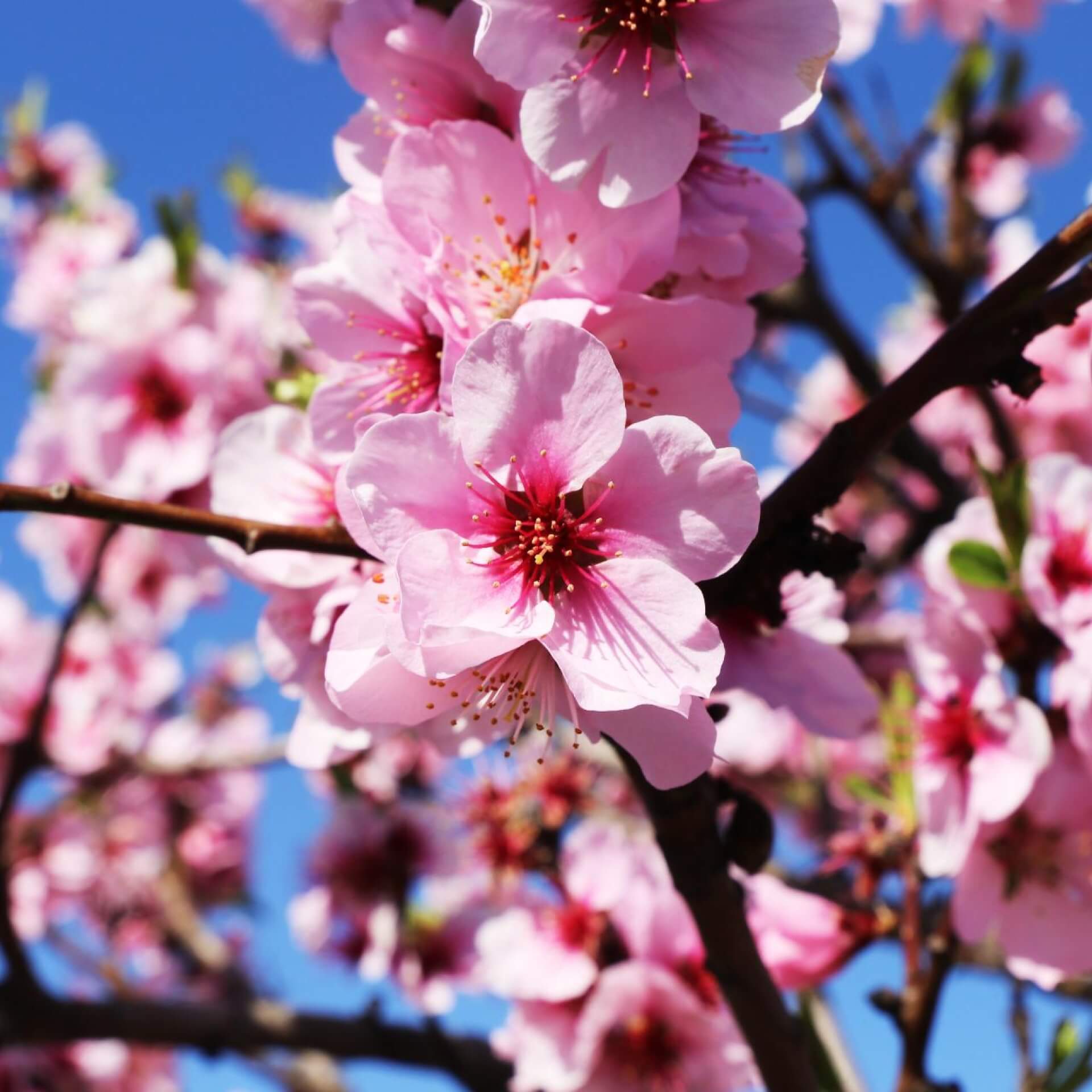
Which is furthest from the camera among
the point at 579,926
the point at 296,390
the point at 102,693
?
the point at 102,693

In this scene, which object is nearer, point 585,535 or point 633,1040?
point 585,535

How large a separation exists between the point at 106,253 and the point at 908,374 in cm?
364

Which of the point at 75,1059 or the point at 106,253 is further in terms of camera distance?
the point at 106,253

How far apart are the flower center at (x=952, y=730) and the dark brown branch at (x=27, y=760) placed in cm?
178

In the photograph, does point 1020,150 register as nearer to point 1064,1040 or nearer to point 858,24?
point 858,24

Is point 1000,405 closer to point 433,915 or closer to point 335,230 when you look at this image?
point 433,915

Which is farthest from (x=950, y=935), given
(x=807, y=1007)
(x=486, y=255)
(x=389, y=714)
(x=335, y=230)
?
(x=335, y=230)

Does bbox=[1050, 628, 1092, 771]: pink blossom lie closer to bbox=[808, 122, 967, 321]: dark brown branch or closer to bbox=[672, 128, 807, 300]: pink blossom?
bbox=[672, 128, 807, 300]: pink blossom

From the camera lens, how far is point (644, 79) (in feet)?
3.65

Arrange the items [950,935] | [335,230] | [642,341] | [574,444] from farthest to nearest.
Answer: [950,935]
[335,230]
[642,341]
[574,444]

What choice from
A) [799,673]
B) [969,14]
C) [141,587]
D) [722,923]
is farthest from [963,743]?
[141,587]

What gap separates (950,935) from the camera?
A: 5.20ft

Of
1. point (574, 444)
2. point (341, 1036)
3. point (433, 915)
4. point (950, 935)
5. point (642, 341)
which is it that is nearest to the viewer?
point (574, 444)

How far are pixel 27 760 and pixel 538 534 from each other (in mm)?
1990
